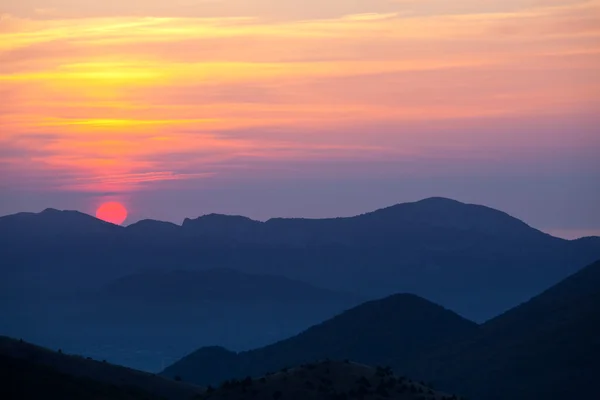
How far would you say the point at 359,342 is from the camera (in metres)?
150

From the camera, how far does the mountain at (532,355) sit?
4528 inches

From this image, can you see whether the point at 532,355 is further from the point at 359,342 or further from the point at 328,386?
the point at 328,386

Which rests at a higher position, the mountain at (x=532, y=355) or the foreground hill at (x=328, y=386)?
the mountain at (x=532, y=355)

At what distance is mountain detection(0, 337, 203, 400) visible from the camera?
77.3m

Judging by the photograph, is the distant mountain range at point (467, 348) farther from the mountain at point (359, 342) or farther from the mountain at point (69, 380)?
the mountain at point (69, 380)

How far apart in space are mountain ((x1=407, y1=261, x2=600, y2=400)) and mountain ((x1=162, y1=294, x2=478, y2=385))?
21.7 feet

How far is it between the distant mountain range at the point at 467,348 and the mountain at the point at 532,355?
0.10 m

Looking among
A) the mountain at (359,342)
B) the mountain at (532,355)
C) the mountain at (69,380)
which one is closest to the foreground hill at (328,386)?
the mountain at (69,380)

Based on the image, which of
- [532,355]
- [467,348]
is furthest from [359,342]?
[532,355]

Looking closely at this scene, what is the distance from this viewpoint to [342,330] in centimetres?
15750

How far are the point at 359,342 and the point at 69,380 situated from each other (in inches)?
2883

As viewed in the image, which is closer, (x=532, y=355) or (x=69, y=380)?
(x=69, y=380)

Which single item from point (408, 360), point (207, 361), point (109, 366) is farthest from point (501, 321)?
point (109, 366)

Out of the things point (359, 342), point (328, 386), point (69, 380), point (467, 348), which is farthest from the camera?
point (359, 342)
